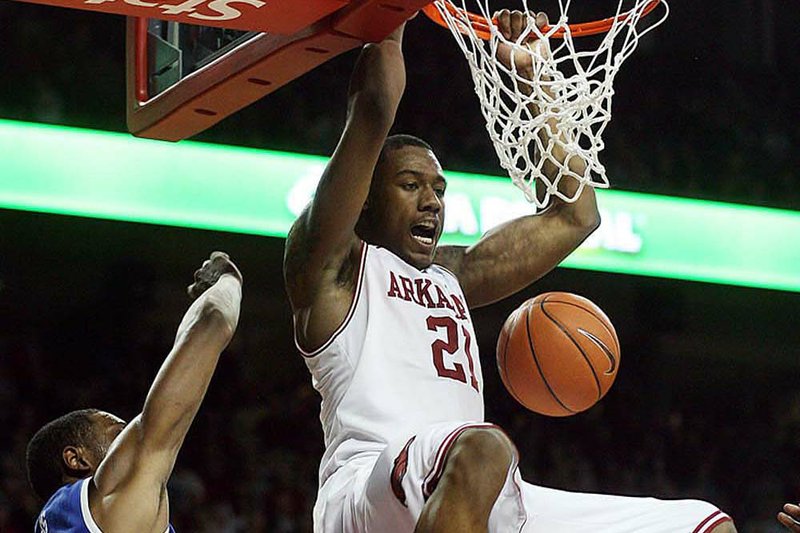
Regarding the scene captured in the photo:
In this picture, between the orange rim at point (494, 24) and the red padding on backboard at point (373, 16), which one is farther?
the orange rim at point (494, 24)

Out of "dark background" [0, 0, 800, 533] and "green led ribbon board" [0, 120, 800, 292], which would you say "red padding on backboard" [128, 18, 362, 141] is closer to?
"dark background" [0, 0, 800, 533]

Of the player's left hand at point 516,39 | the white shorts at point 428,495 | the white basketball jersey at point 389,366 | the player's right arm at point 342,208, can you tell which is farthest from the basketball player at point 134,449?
the player's left hand at point 516,39

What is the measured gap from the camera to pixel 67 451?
11.3 feet

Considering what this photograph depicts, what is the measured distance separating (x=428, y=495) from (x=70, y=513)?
0.83m

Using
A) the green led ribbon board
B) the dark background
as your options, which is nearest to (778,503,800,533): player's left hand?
the dark background

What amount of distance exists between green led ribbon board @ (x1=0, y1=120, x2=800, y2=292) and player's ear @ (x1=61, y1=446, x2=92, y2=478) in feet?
18.3

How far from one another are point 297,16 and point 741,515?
7.76m

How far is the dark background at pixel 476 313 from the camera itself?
9047 millimetres

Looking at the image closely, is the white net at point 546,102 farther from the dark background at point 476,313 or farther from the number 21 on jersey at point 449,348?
the dark background at point 476,313

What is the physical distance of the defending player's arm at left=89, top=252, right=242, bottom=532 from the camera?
3.12 meters

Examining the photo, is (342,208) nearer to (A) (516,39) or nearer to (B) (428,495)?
(B) (428,495)

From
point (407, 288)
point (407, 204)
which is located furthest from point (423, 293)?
point (407, 204)

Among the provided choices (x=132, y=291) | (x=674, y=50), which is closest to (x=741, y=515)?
(x=674, y=50)

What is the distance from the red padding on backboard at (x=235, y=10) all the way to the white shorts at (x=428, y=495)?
1.06 metres
